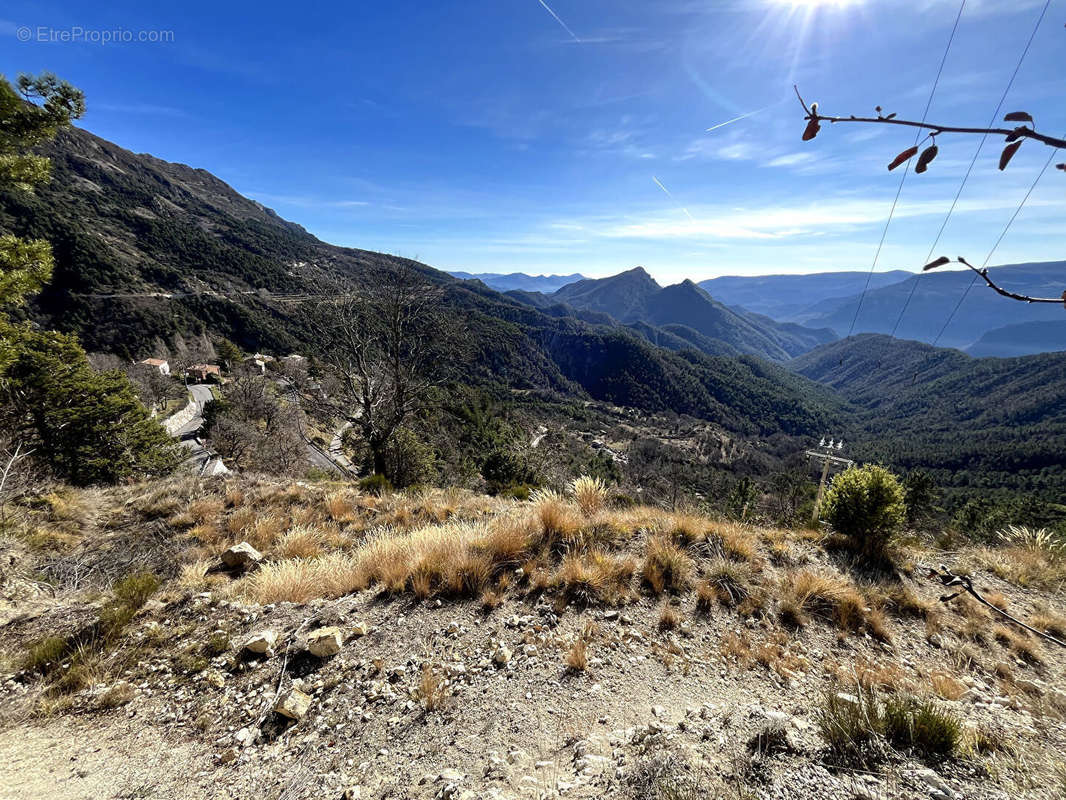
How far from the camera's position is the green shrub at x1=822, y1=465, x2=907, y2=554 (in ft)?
22.0

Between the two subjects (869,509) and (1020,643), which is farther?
(869,509)

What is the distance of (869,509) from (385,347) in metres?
12.4

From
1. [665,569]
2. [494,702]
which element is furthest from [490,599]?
[665,569]

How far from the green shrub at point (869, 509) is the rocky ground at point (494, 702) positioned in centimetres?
196

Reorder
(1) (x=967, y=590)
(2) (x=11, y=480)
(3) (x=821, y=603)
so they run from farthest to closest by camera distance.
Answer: (2) (x=11, y=480), (3) (x=821, y=603), (1) (x=967, y=590)

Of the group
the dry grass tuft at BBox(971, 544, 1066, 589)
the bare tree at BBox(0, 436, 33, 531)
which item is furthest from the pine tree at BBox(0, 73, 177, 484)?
the dry grass tuft at BBox(971, 544, 1066, 589)

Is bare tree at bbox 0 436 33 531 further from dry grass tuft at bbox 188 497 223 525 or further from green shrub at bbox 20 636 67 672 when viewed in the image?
green shrub at bbox 20 636 67 672

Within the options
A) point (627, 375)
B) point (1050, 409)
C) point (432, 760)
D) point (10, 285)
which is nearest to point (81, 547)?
point (10, 285)

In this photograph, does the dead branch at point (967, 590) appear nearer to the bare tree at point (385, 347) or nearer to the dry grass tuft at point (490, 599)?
the dry grass tuft at point (490, 599)

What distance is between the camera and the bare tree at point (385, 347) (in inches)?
467

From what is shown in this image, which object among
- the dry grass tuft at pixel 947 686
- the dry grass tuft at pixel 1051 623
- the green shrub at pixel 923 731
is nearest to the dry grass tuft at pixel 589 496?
the dry grass tuft at pixel 947 686

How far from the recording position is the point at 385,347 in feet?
42.2

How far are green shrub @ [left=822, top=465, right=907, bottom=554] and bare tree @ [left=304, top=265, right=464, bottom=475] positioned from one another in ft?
33.2

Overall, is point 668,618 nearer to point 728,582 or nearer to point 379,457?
point 728,582
